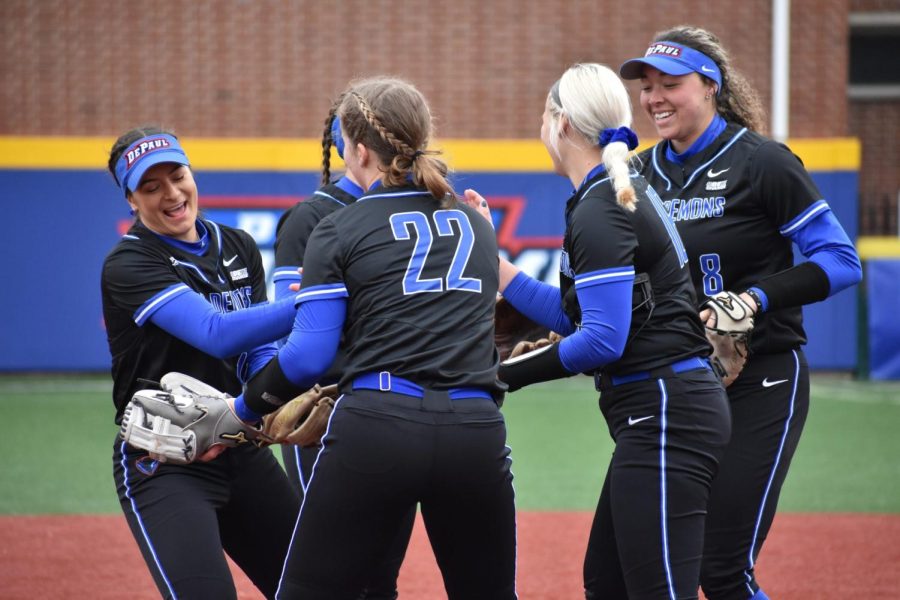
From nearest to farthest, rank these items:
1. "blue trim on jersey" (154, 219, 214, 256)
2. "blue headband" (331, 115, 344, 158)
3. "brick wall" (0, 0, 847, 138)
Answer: "blue trim on jersey" (154, 219, 214, 256), "blue headband" (331, 115, 344, 158), "brick wall" (0, 0, 847, 138)

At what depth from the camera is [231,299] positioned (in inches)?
156

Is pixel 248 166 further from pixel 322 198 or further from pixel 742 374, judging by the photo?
pixel 742 374

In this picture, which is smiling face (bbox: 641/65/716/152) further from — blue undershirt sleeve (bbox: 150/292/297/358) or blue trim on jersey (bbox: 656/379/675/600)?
blue undershirt sleeve (bbox: 150/292/297/358)

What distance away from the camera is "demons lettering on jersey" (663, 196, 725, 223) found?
155 inches

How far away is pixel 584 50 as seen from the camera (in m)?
15.9

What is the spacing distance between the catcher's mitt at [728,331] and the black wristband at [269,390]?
4.18 ft

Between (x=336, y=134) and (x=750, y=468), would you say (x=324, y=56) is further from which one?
(x=750, y=468)

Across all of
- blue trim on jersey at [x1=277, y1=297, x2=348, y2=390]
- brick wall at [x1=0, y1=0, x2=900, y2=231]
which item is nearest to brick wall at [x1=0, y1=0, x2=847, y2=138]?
brick wall at [x1=0, y1=0, x2=900, y2=231]

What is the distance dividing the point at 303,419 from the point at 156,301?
23.0 inches

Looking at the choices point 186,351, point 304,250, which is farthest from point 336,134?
point 186,351

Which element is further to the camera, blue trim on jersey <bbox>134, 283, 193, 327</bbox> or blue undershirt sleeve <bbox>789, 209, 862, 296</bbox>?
blue undershirt sleeve <bbox>789, 209, 862, 296</bbox>

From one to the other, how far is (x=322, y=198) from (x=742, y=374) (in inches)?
64.2

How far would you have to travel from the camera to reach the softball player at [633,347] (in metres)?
3.27

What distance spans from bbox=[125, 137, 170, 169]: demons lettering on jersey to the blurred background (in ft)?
32.8
